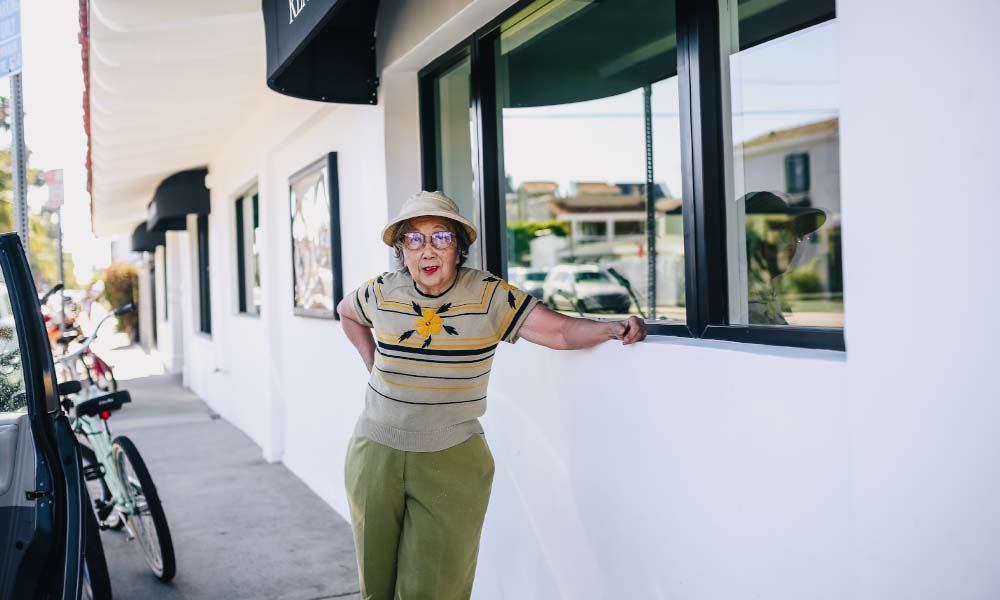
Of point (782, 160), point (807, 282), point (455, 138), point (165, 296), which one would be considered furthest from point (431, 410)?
point (165, 296)

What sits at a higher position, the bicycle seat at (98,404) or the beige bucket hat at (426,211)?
the beige bucket hat at (426,211)

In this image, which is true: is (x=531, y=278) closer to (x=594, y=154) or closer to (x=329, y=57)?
(x=594, y=154)

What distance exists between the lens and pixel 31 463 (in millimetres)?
2953

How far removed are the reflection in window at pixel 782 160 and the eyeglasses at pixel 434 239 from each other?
32.7 inches

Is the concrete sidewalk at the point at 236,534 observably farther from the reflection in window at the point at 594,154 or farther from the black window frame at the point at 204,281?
the black window frame at the point at 204,281

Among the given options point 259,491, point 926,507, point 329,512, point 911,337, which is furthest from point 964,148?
point 259,491

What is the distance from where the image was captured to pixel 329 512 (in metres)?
5.79

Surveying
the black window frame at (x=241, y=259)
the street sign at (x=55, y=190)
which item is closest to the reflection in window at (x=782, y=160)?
the black window frame at (x=241, y=259)

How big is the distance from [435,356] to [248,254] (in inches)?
290

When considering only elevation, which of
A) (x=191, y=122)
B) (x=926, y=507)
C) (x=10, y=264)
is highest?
(x=191, y=122)

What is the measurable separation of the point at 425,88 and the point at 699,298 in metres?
2.53

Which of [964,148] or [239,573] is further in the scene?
[239,573]

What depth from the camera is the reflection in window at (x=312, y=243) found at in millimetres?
5770

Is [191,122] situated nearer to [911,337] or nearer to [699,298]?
[699,298]
